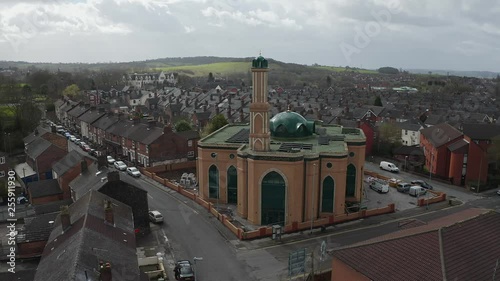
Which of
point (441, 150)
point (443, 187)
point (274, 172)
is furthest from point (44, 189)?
point (441, 150)

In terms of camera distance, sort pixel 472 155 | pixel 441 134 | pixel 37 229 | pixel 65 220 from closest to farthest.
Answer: pixel 65 220, pixel 37 229, pixel 472 155, pixel 441 134

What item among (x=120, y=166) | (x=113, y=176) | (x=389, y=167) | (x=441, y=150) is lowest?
(x=389, y=167)

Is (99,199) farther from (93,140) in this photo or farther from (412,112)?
(412,112)

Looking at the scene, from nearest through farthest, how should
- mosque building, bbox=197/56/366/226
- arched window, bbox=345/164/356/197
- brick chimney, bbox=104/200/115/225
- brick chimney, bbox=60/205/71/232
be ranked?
1. brick chimney, bbox=60/205/71/232
2. brick chimney, bbox=104/200/115/225
3. mosque building, bbox=197/56/366/226
4. arched window, bbox=345/164/356/197

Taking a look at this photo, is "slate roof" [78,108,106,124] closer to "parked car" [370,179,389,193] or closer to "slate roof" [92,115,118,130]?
"slate roof" [92,115,118,130]

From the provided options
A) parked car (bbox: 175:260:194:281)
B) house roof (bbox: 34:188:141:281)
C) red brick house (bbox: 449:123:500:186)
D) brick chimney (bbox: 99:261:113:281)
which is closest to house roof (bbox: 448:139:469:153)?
red brick house (bbox: 449:123:500:186)

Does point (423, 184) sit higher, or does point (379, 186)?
point (379, 186)

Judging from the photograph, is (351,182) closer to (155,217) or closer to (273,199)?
(273,199)
